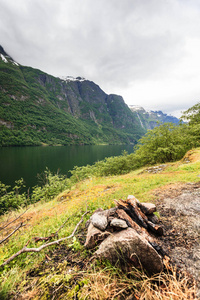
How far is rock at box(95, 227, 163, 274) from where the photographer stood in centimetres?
225

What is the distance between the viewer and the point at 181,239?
304cm

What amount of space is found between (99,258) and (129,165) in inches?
823

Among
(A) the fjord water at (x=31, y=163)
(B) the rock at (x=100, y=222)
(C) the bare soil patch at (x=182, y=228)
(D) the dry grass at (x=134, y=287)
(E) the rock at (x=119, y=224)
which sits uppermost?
(E) the rock at (x=119, y=224)

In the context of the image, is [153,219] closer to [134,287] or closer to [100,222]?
[100,222]

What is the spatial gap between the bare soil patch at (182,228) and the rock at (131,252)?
0.57 metres

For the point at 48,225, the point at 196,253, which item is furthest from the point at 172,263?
the point at 48,225

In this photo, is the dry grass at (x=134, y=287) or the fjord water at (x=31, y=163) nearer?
the dry grass at (x=134, y=287)

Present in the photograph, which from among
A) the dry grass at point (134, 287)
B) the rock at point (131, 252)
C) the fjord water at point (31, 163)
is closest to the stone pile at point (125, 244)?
the rock at point (131, 252)

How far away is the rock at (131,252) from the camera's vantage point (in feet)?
7.38

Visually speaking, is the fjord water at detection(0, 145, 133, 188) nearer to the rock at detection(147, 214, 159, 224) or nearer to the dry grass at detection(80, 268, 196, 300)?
the rock at detection(147, 214, 159, 224)

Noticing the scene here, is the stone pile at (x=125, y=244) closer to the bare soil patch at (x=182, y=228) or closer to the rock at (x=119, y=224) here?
the rock at (x=119, y=224)

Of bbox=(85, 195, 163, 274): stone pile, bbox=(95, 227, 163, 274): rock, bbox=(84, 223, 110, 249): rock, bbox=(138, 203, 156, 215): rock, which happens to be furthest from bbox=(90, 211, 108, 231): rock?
bbox=(138, 203, 156, 215): rock

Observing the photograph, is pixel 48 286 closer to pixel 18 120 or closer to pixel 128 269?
pixel 128 269

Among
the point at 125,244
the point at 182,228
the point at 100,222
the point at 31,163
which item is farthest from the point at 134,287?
the point at 31,163
